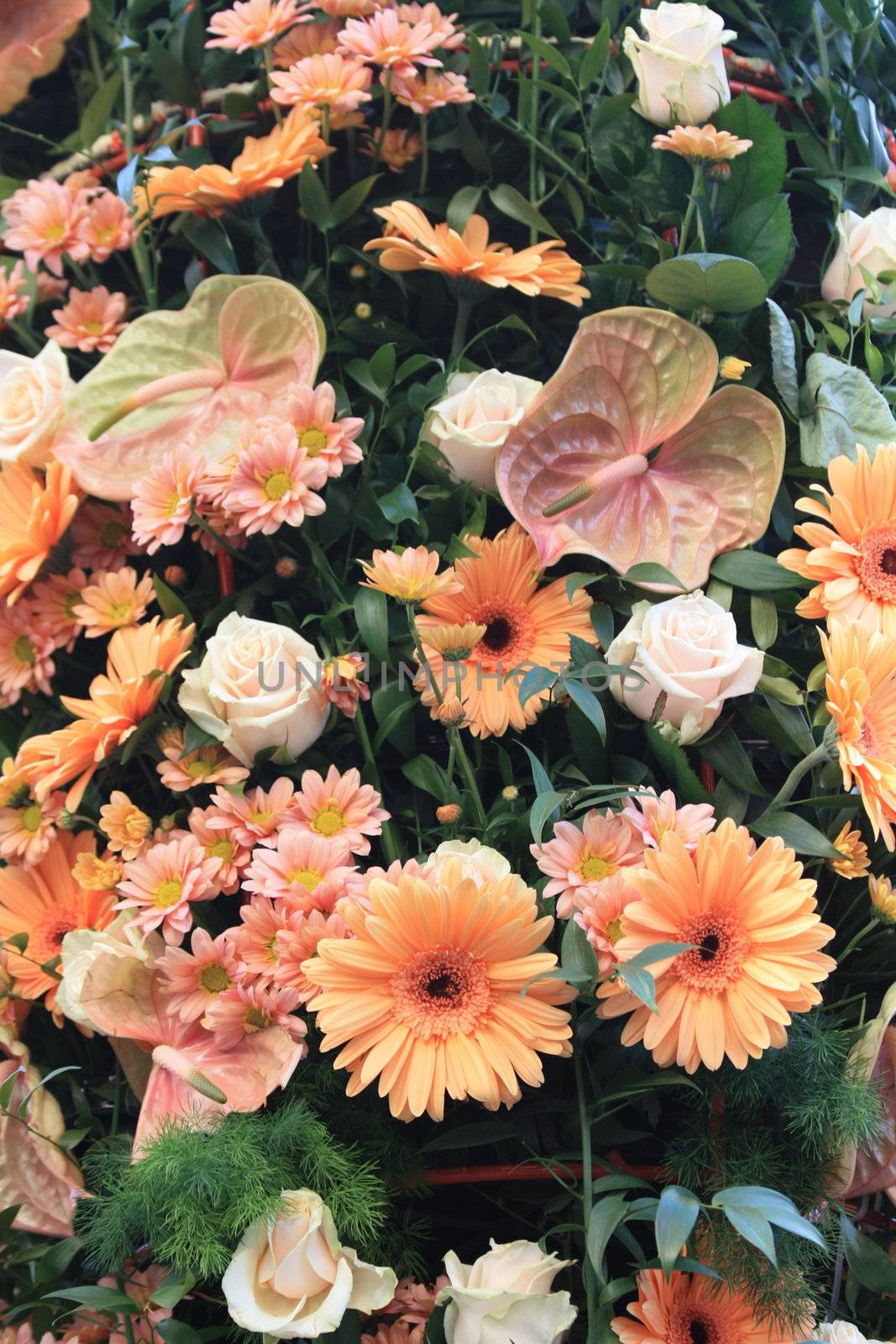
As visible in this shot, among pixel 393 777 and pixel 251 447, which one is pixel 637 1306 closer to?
pixel 393 777

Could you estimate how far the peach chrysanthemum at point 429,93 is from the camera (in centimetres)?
85

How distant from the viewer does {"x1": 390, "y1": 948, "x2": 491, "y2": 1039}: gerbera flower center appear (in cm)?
62

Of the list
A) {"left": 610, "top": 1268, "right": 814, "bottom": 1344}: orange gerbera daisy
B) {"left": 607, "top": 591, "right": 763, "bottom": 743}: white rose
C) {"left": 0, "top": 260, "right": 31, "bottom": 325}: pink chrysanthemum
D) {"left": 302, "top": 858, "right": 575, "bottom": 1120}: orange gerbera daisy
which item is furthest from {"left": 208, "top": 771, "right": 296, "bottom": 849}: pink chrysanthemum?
{"left": 0, "top": 260, "right": 31, "bottom": 325}: pink chrysanthemum

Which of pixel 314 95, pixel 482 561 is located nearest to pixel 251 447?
pixel 482 561

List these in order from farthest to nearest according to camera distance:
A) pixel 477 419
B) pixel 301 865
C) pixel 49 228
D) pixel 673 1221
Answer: pixel 49 228, pixel 477 419, pixel 301 865, pixel 673 1221

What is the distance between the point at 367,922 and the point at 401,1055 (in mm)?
72

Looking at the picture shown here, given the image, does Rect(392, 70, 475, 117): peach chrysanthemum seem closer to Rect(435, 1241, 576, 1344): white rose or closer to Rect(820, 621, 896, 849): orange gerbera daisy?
Rect(820, 621, 896, 849): orange gerbera daisy

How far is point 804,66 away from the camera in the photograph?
93cm

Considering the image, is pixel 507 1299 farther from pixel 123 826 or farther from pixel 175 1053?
pixel 123 826

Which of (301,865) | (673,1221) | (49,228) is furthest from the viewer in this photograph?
(49,228)

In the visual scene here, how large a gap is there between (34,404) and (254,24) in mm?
307

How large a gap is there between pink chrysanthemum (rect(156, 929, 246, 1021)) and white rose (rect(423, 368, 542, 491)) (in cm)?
33

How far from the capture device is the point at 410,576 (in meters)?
0.69

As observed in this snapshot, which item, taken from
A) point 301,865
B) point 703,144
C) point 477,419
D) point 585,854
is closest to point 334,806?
point 301,865
